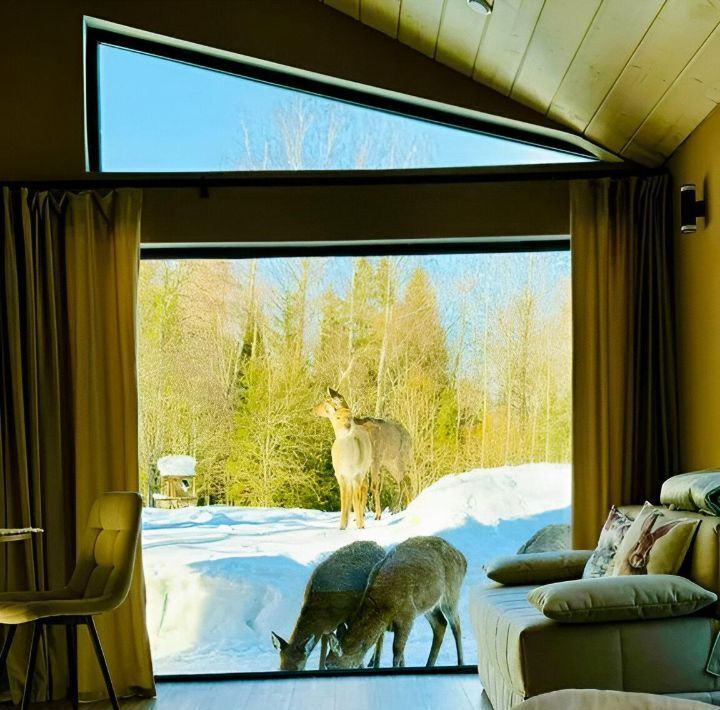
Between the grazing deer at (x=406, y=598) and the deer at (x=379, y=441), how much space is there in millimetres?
255

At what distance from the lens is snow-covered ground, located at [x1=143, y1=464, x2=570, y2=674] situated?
4.80m

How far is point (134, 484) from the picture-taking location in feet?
15.3

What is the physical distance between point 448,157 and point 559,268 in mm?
775

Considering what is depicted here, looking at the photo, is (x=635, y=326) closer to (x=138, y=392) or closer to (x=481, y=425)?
(x=481, y=425)

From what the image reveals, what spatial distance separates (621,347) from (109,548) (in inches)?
96.9

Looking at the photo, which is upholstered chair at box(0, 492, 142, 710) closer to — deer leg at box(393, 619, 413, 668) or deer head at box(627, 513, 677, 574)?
deer leg at box(393, 619, 413, 668)

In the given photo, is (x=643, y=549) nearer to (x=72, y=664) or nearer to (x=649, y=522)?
(x=649, y=522)

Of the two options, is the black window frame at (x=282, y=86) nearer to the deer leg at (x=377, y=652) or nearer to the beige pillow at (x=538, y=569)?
the beige pillow at (x=538, y=569)

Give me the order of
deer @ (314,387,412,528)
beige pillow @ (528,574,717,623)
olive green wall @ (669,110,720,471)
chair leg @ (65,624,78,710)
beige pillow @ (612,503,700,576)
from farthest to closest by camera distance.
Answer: deer @ (314,387,412,528) → olive green wall @ (669,110,720,471) → chair leg @ (65,624,78,710) → beige pillow @ (612,503,700,576) → beige pillow @ (528,574,717,623)

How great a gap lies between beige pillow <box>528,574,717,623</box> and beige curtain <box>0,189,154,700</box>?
2206 millimetres

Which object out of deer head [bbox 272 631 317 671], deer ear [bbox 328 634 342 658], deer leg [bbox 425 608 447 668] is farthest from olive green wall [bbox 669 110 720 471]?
deer head [bbox 272 631 317 671]

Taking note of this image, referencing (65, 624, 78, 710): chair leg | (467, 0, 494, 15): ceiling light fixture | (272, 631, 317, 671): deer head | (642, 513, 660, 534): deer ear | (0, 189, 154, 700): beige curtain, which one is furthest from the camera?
(272, 631, 317, 671): deer head

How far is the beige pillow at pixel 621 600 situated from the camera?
317 centimetres

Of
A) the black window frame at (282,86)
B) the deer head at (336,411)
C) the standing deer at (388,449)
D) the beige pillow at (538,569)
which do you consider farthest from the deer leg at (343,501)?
the black window frame at (282,86)
